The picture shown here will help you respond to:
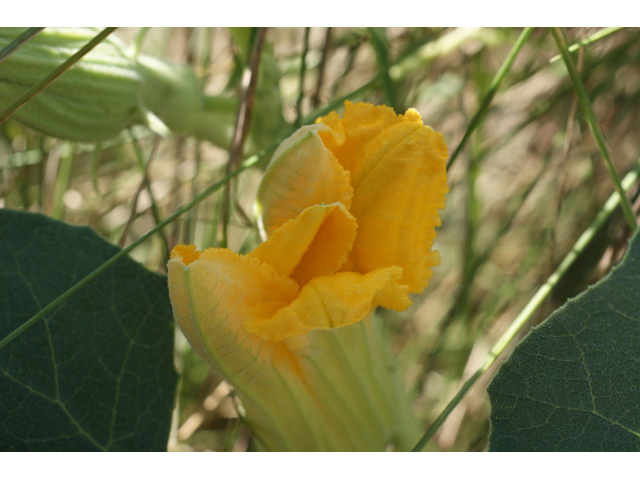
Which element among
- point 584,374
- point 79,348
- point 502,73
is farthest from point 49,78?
point 584,374

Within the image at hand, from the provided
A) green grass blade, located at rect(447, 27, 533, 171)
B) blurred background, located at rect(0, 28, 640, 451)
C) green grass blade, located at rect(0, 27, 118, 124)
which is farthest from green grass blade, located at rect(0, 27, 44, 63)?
green grass blade, located at rect(447, 27, 533, 171)

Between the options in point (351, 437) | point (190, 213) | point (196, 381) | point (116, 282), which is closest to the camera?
point (351, 437)

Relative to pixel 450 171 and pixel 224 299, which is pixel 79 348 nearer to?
pixel 224 299

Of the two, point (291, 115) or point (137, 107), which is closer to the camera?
point (137, 107)

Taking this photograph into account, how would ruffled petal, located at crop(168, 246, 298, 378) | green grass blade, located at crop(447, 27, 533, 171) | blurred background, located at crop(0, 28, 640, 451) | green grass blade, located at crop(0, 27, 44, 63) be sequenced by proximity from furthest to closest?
blurred background, located at crop(0, 28, 640, 451) < green grass blade, located at crop(447, 27, 533, 171) < green grass blade, located at crop(0, 27, 44, 63) < ruffled petal, located at crop(168, 246, 298, 378)

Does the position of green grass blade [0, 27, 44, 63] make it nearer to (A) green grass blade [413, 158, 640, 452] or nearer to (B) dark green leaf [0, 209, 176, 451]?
(B) dark green leaf [0, 209, 176, 451]

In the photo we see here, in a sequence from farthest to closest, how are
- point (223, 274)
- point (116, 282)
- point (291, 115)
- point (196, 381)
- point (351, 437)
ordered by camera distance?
1. point (291, 115)
2. point (196, 381)
3. point (116, 282)
4. point (351, 437)
5. point (223, 274)

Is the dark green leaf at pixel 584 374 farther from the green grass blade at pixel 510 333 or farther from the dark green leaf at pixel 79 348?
the dark green leaf at pixel 79 348

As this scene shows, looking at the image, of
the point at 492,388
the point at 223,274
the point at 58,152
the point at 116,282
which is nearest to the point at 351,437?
the point at 492,388

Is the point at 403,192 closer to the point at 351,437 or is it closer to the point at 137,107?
the point at 351,437
